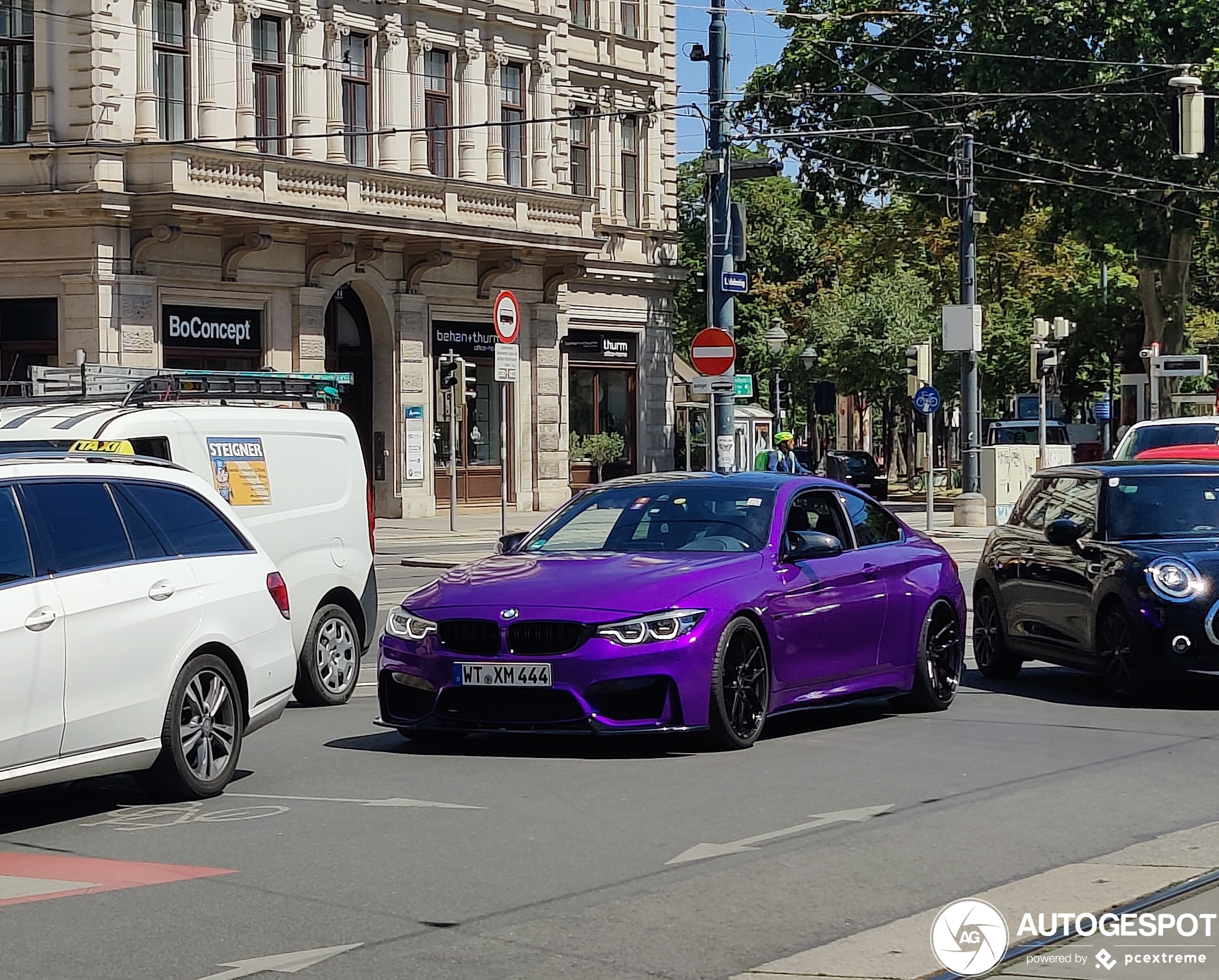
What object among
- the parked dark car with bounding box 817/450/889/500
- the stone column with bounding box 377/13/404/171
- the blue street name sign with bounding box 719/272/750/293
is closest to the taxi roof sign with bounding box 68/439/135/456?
the blue street name sign with bounding box 719/272/750/293

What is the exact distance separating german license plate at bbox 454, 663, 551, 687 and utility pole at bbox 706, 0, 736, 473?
20.1 meters

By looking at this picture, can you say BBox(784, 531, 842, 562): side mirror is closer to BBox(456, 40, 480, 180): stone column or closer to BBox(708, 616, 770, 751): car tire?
BBox(708, 616, 770, 751): car tire

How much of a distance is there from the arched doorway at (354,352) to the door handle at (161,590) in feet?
98.6

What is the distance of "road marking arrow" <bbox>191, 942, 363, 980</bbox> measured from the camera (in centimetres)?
593

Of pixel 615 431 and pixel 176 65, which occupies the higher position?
pixel 176 65

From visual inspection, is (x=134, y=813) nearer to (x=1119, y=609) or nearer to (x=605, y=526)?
(x=605, y=526)

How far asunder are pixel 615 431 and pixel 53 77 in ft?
55.6

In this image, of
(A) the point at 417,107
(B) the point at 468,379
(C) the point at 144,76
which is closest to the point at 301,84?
(A) the point at 417,107

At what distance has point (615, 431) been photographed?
1866 inches

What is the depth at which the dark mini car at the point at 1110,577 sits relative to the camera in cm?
1245

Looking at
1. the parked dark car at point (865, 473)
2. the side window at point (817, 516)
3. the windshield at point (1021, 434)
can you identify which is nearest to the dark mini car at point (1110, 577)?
the side window at point (817, 516)

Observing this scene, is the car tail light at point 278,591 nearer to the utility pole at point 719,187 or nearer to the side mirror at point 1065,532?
the side mirror at point 1065,532

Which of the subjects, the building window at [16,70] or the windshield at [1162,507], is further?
the building window at [16,70]

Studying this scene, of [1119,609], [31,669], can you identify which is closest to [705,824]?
[31,669]
